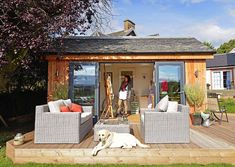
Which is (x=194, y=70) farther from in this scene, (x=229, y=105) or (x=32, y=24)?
(x=229, y=105)

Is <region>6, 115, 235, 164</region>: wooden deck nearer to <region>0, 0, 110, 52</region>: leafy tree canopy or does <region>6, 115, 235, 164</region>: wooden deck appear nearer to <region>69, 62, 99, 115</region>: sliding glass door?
<region>0, 0, 110, 52</region>: leafy tree canopy

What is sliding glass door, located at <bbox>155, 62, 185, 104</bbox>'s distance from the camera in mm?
8289

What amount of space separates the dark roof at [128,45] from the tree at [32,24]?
1435 millimetres

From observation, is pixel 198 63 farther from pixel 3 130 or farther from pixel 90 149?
pixel 3 130

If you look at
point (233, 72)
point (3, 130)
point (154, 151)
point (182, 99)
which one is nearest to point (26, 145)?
point (154, 151)

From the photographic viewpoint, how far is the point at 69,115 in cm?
513

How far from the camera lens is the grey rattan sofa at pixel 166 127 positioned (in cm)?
507

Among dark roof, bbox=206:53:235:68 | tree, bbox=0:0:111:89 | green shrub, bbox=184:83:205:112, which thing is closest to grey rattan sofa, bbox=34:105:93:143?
tree, bbox=0:0:111:89

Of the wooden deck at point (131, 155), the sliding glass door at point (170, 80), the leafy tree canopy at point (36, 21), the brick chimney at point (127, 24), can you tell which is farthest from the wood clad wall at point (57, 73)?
the brick chimney at point (127, 24)

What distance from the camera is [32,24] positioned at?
581cm

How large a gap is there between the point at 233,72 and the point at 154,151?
71.0 ft

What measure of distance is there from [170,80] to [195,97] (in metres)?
0.98

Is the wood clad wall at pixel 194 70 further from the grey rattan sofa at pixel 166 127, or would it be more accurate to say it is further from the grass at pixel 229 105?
the grass at pixel 229 105

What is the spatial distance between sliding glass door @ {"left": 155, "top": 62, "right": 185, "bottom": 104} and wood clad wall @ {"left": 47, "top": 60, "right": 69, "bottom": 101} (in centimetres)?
303
